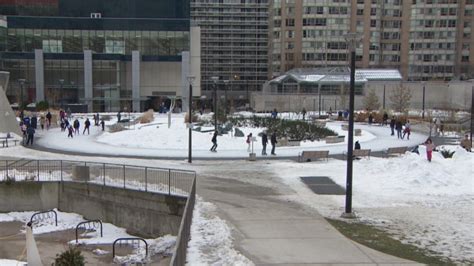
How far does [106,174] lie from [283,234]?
1195 centimetres

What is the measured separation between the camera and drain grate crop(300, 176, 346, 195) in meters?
20.8

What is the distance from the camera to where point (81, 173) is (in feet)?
79.0

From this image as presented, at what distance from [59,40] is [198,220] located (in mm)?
81946

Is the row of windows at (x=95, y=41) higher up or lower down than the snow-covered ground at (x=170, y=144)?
higher up

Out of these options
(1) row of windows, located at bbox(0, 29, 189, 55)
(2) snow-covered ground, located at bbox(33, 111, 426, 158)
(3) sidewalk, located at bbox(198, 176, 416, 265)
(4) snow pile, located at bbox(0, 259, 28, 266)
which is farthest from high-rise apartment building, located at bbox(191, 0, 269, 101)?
(4) snow pile, located at bbox(0, 259, 28, 266)

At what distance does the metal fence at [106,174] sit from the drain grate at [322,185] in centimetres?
494

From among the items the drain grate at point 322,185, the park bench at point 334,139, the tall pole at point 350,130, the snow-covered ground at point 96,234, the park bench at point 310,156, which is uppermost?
the tall pole at point 350,130

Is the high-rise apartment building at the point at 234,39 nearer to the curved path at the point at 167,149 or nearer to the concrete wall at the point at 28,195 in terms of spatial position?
the curved path at the point at 167,149

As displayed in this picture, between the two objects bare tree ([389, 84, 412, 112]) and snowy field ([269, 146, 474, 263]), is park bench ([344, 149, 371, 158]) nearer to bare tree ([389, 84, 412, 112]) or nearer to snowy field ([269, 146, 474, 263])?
snowy field ([269, 146, 474, 263])

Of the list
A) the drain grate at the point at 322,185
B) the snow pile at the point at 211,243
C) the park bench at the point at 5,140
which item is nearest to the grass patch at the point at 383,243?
the snow pile at the point at 211,243

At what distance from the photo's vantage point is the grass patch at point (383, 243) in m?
12.3

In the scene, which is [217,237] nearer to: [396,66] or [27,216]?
[27,216]

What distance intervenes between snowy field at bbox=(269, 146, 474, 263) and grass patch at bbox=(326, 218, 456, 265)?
405 millimetres

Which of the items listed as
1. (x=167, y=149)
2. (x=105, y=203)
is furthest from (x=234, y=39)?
(x=105, y=203)
